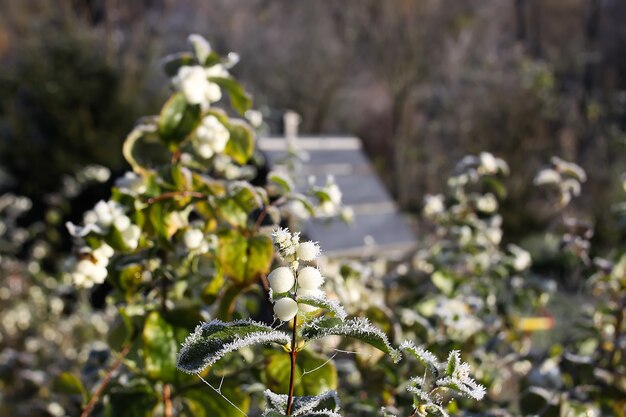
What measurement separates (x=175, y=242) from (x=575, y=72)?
11.1 metres

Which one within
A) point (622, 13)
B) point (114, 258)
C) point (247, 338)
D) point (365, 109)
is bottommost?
point (365, 109)

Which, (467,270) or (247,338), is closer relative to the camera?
(247,338)

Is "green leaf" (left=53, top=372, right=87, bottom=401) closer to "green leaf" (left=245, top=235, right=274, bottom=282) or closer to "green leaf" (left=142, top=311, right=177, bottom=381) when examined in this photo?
"green leaf" (left=142, top=311, right=177, bottom=381)

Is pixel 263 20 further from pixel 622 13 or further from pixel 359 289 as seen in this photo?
pixel 359 289

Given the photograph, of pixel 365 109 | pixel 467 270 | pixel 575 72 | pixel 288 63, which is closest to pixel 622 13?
pixel 575 72

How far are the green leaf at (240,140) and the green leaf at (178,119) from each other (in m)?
0.08

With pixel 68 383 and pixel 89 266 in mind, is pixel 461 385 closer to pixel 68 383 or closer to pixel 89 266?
pixel 89 266

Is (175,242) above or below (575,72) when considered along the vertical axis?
above

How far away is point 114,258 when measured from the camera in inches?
42.2

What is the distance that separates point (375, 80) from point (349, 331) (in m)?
12.3

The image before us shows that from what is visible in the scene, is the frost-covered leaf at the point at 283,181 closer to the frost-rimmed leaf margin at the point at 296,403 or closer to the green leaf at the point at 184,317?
the green leaf at the point at 184,317

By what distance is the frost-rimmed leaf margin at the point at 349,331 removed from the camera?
1.94 ft

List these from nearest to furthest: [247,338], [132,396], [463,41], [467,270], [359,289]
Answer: [247,338], [132,396], [359,289], [467,270], [463,41]

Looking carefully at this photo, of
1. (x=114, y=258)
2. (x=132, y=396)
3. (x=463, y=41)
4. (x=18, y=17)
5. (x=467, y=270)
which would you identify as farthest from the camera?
(x=463, y=41)
